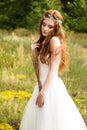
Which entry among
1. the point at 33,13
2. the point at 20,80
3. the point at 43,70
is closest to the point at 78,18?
the point at 33,13

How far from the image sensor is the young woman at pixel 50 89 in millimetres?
5594

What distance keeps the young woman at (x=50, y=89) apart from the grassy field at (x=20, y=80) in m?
1.41

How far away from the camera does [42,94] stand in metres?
5.55

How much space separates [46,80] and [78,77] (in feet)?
19.9

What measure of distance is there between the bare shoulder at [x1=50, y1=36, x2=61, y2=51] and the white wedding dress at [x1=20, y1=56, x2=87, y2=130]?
0.97 feet

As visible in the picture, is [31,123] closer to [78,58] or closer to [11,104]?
[11,104]

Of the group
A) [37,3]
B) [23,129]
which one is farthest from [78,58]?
[37,3]

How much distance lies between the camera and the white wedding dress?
597 cm

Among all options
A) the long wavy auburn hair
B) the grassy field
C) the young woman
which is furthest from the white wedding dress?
the grassy field

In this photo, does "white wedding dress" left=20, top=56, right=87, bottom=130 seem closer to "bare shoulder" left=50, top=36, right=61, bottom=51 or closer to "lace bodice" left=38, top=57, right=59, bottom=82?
"lace bodice" left=38, top=57, right=59, bottom=82

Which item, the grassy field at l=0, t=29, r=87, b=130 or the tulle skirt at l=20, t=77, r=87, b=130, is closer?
the tulle skirt at l=20, t=77, r=87, b=130

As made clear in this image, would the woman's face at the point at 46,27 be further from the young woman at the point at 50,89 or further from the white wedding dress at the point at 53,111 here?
the white wedding dress at the point at 53,111

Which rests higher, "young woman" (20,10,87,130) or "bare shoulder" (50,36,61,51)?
"bare shoulder" (50,36,61,51)

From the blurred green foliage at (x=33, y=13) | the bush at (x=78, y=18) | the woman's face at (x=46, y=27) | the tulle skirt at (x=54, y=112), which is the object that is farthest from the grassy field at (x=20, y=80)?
the bush at (x=78, y=18)
